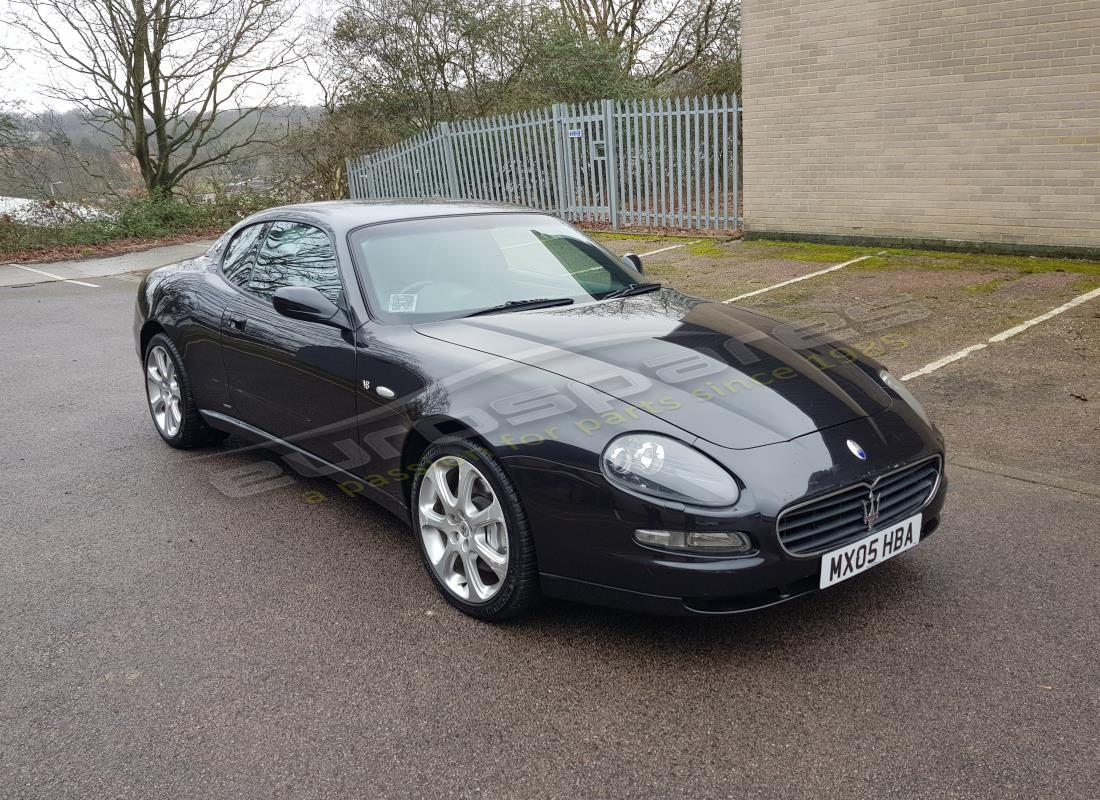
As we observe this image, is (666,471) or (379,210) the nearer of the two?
(666,471)

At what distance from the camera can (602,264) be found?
448cm

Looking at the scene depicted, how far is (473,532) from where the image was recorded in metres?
3.18

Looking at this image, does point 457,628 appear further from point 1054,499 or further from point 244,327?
point 1054,499

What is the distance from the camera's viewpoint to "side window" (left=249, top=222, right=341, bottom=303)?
13.2ft

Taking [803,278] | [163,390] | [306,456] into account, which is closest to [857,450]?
[306,456]

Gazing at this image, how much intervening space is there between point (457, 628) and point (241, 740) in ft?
2.77

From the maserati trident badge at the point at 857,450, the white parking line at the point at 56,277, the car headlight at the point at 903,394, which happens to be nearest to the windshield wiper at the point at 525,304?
the car headlight at the point at 903,394

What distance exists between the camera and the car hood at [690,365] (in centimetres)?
293

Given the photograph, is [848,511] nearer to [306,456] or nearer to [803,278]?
[306,456]

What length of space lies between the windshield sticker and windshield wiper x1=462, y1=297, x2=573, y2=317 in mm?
240

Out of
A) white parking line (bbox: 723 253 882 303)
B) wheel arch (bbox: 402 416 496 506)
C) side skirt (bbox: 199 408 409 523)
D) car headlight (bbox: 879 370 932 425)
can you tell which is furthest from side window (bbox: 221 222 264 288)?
white parking line (bbox: 723 253 882 303)

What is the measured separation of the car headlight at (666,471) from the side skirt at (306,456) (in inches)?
43.8

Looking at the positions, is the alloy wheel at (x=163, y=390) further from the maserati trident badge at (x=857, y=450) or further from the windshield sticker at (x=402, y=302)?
the maserati trident badge at (x=857, y=450)

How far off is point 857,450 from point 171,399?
4.07 metres
